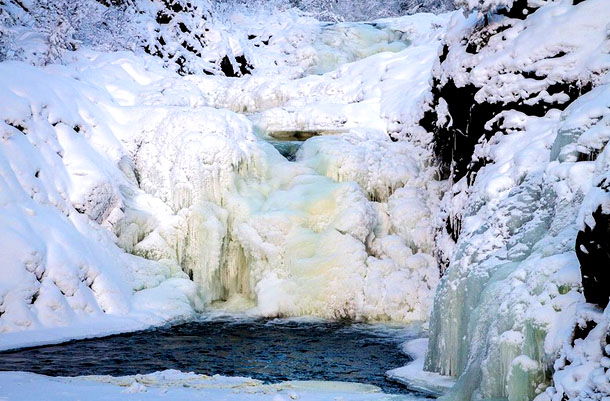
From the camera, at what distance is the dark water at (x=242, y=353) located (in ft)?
25.5

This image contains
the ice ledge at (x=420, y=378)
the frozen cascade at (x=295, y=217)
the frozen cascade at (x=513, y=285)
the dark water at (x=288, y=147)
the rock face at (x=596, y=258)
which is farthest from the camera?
the dark water at (x=288, y=147)

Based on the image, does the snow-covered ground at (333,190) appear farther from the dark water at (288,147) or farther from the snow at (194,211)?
the dark water at (288,147)

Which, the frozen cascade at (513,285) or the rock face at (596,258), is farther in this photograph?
the frozen cascade at (513,285)

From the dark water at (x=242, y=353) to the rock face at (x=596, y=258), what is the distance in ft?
9.79

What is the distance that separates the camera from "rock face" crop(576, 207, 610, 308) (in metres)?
4.13

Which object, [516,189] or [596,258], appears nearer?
[596,258]

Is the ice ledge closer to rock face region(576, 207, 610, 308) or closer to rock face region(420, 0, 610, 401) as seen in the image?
rock face region(420, 0, 610, 401)

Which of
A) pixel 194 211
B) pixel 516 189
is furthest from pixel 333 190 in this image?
pixel 516 189

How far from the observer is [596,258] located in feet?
14.1

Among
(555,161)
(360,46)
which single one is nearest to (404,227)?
(555,161)

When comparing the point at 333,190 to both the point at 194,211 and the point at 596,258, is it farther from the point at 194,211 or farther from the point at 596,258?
the point at 596,258

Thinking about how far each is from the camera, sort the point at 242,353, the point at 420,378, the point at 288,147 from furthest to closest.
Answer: the point at 288,147 → the point at 242,353 → the point at 420,378

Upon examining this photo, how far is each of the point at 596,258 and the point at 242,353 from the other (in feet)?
18.5

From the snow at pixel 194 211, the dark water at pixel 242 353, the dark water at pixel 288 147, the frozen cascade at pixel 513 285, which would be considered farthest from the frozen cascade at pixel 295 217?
the frozen cascade at pixel 513 285
